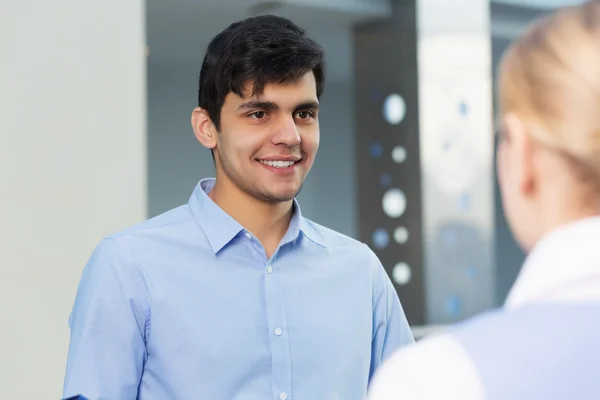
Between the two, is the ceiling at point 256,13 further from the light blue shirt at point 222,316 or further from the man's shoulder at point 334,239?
the light blue shirt at point 222,316

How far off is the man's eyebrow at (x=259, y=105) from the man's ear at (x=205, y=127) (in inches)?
4.8

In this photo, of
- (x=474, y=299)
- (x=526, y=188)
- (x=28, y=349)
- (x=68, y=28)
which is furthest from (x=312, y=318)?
(x=474, y=299)

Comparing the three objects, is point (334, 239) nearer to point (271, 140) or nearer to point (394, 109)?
point (271, 140)

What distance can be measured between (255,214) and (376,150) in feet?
14.3

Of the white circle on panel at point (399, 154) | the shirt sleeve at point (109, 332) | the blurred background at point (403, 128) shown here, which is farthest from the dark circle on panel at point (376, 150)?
the shirt sleeve at point (109, 332)

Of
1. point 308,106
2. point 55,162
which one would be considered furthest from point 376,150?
point 308,106

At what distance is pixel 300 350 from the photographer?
1.74m

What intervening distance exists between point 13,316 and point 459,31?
344 centimetres

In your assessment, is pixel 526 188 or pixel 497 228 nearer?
pixel 526 188

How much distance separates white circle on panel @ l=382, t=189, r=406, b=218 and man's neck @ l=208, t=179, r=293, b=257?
414 centimetres

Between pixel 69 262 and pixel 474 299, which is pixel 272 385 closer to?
pixel 69 262

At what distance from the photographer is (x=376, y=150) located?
6156mm

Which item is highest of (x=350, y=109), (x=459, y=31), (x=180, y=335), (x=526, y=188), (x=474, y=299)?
(x=459, y=31)

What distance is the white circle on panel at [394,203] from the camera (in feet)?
19.6
